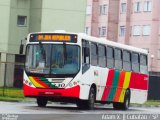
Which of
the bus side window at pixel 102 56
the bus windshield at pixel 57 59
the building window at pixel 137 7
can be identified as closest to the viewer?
the bus windshield at pixel 57 59

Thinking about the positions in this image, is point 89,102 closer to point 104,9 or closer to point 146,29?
point 146,29

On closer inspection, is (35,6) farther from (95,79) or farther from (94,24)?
(94,24)

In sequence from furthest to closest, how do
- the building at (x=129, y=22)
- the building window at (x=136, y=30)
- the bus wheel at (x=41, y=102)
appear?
the building window at (x=136, y=30)
the building at (x=129, y=22)
the bus wheel at (x=41, y=102)

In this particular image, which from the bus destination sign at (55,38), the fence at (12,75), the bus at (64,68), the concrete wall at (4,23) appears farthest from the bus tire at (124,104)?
the concrete wall at (4,23)

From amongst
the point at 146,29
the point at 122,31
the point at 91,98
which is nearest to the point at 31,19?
the point at 91,98

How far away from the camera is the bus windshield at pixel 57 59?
27.7 metres

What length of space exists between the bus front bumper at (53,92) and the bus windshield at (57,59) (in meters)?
0.67

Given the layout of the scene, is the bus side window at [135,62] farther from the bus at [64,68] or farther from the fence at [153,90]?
the fence at [153,90]

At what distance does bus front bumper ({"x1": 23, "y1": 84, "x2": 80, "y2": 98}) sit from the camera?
2770cm

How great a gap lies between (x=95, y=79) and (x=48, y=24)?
2872 centimetres

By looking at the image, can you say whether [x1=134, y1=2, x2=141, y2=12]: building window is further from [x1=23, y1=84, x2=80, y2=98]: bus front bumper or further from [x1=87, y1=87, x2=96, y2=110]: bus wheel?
[x1=23, y1=84, x2=80, y2=98]: bus front bumper

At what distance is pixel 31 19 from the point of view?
5928cm

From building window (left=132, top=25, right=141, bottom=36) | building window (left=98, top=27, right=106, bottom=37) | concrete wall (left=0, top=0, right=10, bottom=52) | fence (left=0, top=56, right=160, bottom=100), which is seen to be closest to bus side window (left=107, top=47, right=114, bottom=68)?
fence (left=0, top=56, right=160, bottom=100)

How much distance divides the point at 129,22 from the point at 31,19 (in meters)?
37.5
